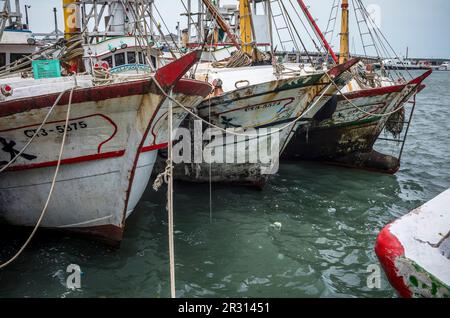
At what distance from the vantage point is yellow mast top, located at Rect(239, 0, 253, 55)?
10070 mm

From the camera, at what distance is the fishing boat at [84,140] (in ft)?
16.9

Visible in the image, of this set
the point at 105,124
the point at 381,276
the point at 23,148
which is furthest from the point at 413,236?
the point at 23,148

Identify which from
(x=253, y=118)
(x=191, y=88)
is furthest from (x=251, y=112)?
(x=191, y=88)

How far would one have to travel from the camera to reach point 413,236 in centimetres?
351

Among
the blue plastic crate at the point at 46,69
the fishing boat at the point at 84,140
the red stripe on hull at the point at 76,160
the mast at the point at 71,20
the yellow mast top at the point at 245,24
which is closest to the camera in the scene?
the fishing boat at the point at 84,140

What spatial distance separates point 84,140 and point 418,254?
434cm

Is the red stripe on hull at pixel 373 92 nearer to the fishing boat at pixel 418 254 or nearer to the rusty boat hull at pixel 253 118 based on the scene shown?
the rusty boat hull at pixel 253 118

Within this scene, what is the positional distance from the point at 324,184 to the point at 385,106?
3.23 meters

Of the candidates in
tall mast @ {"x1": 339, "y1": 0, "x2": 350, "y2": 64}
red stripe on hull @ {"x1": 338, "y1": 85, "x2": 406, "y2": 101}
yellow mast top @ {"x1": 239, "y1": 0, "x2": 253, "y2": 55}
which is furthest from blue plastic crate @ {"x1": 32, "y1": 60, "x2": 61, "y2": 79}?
tall mast @ {"x1": 339, "y1": 0, "x2": 350, "y2": 64}

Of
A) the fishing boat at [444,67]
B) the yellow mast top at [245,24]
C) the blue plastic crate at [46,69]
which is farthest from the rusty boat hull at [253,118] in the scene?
the fishing boat at [444,67]

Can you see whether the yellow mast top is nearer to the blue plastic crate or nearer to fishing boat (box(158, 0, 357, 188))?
fishing boat (box(158, 0, 357, 188))

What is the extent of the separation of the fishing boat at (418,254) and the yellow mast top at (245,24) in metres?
7.25

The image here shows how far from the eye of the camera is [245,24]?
10242 mm

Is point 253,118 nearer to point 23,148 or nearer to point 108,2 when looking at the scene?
point 23,148
